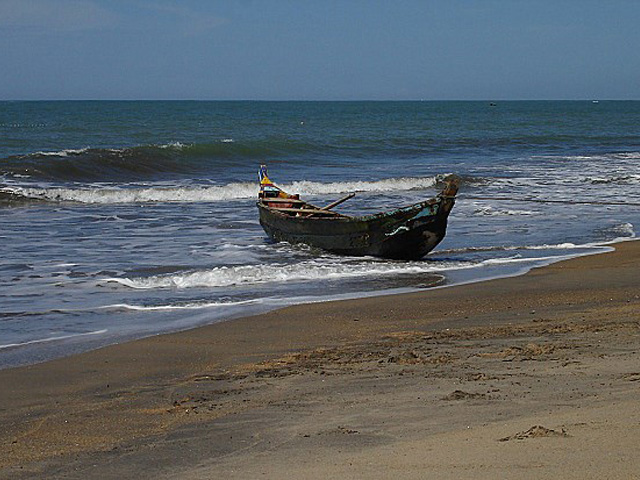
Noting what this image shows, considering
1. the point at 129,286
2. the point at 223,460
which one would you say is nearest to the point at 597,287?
the point at 129,286

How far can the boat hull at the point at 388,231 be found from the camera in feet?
43.2

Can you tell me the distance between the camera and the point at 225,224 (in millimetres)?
18203

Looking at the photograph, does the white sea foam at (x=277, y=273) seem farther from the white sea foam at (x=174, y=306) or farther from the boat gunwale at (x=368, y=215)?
the white sea foam at (x=174, y=306)

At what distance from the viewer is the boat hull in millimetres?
13180

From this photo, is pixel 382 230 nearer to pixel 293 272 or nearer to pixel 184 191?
pixel 293 272

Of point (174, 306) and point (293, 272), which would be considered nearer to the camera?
point (174, 306)

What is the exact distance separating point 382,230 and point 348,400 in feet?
26.4

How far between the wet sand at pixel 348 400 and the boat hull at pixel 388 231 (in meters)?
4.23

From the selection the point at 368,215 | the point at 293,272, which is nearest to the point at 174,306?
the point at 293,272

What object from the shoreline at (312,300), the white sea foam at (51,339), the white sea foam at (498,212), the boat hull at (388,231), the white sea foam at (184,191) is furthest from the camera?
the white sea foam at (184,191)

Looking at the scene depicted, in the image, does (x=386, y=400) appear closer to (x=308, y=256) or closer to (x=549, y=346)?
(x=549, y=346)

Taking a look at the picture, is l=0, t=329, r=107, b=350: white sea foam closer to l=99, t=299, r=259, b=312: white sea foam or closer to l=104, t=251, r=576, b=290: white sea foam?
l=99, t=299, r=259, b=312: white sea foam

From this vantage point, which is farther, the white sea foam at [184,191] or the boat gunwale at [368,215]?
the white sea foam at [184,191]

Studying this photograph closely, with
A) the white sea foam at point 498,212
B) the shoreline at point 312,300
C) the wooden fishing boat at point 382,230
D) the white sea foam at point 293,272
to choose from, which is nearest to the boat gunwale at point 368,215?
the wooden fishing boat at point 382,230
